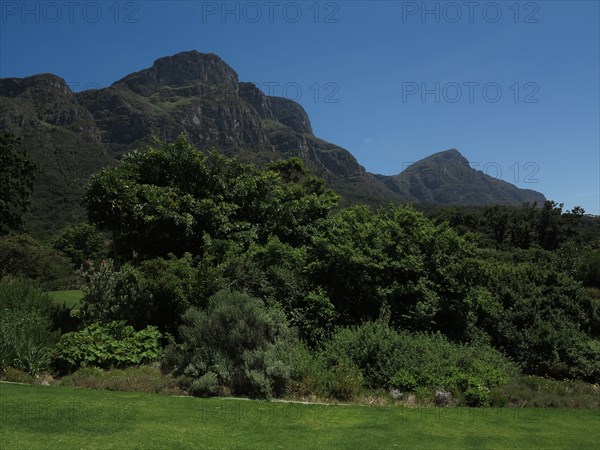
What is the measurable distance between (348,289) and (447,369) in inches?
176

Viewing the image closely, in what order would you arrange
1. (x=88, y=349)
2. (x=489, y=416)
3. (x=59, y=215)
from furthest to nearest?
1. (x=59, y=215)
2. (x=88, y=349)
3. (x=489, y=416)

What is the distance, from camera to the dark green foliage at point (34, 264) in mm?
30406

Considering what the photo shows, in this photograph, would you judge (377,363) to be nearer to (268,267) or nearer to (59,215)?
(268,267)

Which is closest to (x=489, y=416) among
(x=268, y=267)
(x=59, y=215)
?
(x=268, y=267)

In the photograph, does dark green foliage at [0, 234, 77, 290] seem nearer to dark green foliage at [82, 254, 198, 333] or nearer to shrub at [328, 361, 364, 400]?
dark green foliage at [82, 254, 198, 333]

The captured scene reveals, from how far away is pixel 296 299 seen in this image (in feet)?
46.6

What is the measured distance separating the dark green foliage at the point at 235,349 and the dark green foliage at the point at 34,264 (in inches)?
832

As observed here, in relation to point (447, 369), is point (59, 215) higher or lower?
higher

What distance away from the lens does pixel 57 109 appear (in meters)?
194

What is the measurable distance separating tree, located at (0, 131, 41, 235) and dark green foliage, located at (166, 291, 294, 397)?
74.1ft

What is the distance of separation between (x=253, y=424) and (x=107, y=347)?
5.57m

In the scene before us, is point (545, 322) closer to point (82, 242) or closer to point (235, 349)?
point (235, 349)
